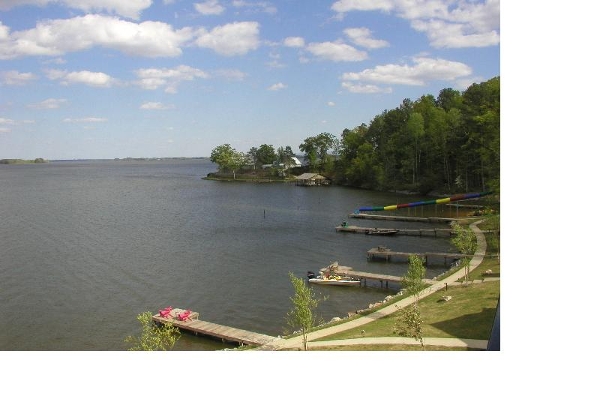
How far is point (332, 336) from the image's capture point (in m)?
11.7

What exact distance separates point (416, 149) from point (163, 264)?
28.7m

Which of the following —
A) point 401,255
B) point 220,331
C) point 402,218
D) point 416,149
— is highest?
point 416,149

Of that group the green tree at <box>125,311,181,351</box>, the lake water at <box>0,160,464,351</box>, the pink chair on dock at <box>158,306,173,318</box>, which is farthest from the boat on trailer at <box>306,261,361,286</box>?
the green tree at <box>125,311,181,351</box>

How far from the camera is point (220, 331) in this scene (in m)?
13.7

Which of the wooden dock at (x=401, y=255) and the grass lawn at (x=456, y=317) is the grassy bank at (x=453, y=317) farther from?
the wooden dock at (x=401, y=255)

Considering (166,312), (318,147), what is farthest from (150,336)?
(318,147)

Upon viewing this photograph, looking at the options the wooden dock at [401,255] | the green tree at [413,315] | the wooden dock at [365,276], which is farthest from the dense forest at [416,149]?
the green tree at [413,315]

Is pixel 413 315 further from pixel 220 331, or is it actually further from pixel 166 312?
pixel 166 312

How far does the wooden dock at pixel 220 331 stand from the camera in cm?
1302
